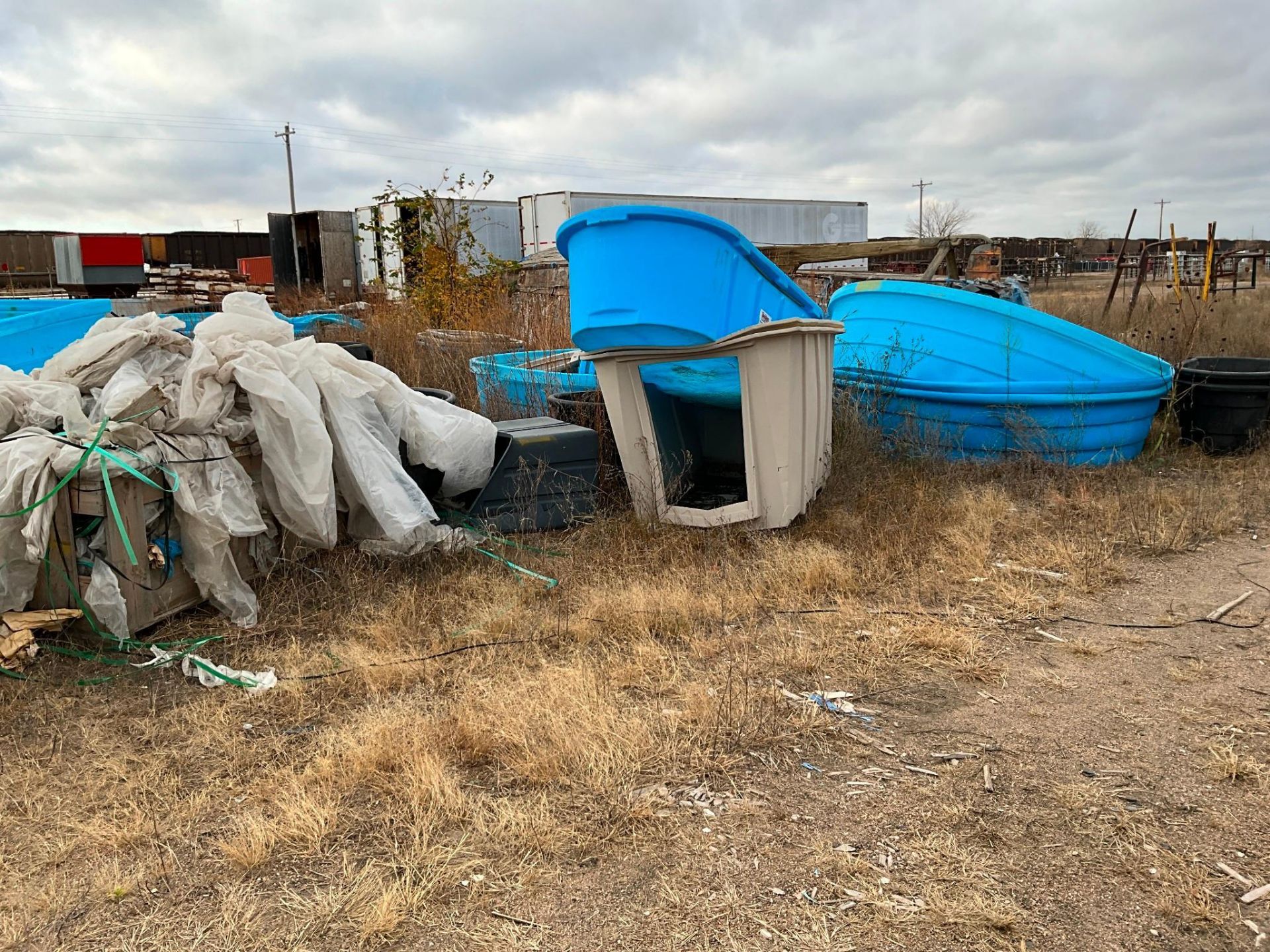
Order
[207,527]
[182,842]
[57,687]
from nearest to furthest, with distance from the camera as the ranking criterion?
1. [182,842]
2. [57,687]
3. [207,527]

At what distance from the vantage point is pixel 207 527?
3391mm

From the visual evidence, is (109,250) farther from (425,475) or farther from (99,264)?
(425,475)

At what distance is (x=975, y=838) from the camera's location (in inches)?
82.5

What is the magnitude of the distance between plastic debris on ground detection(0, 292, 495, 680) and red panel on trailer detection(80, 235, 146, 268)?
71.2ft

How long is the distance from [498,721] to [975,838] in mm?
1309

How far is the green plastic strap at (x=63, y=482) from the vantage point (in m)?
3.00

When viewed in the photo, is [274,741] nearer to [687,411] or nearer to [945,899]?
[945,899]

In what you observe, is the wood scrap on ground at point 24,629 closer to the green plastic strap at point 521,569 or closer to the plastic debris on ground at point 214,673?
the plastic debris on ground at point 214,673

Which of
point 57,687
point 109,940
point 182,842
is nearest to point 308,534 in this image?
point 57,687

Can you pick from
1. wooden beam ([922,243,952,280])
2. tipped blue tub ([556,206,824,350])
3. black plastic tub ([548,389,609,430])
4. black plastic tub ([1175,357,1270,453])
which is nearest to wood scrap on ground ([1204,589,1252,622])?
tipped blue tub ([556,206,824,350])

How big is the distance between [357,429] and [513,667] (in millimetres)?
1410

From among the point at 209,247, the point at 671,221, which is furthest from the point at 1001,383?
the point at 209,247

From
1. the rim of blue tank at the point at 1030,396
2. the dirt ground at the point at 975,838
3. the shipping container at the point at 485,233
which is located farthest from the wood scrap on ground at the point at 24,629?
the shipping container at the point at 485,233

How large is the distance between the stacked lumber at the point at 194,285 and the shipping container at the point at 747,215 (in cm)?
659
